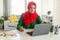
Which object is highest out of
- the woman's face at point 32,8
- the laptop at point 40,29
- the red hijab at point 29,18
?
the woman's face at point 32,8

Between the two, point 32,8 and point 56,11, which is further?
point 56,11

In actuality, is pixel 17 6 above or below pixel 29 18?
above

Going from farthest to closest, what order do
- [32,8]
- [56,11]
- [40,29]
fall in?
[56,11], [32,8], [40,29]

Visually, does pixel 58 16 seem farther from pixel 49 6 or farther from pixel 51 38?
pixel 51 38

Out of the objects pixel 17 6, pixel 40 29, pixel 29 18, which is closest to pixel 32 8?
pixel 29 18

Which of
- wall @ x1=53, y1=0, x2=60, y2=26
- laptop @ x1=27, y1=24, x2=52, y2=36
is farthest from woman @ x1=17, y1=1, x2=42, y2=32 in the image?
wall @ x1=53, y1=0, x2=60, y2=26

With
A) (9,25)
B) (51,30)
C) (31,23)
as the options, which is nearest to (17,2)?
(9,25)

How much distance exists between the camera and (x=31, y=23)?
267 centimetres

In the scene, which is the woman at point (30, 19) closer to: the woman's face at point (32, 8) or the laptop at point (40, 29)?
the woman's face at point (32, 8)

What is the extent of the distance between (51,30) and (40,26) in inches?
14.7

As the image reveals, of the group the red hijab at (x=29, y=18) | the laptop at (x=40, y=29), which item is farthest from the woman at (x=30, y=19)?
the laptop at (x=40, y=29)

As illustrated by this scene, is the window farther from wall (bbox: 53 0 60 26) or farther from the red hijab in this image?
the red hijab

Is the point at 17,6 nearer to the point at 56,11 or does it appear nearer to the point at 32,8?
the point at 56,11

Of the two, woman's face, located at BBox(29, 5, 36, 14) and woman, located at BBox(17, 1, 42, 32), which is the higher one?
woman's face, located at BBox(29, 5, 36, 14)
